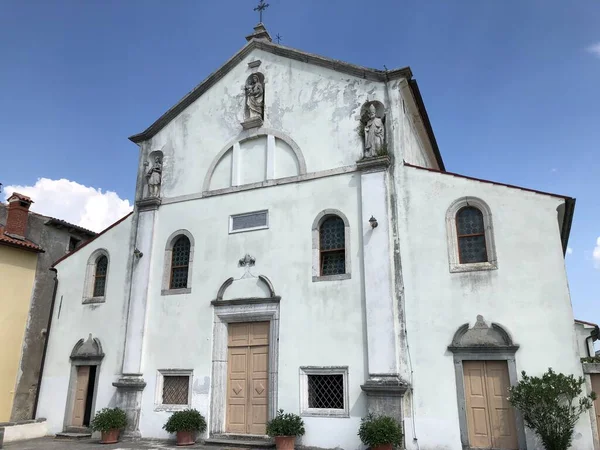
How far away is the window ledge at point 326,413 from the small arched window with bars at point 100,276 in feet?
26.8

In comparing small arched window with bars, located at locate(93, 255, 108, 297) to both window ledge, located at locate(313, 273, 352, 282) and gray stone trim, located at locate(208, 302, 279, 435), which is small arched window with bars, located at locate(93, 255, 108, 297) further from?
window ledge, located at locate(313, 273, 352, 282)

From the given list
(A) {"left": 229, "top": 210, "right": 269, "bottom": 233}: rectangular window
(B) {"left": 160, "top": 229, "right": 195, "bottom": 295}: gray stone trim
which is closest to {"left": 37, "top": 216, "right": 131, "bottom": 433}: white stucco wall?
(B) {"left": 160, "top": 229, "right": 195, "bottom": 295}: gray stone trim

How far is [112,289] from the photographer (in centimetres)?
1647

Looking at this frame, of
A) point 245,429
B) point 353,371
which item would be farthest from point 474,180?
point 245,429

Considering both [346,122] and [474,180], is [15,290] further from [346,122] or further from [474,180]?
[474,180]

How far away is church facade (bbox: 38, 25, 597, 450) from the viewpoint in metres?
11.5

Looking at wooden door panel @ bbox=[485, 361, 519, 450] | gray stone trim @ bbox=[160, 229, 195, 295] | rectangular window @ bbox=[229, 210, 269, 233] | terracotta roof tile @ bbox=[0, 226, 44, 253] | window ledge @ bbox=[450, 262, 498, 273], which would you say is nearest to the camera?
wooden door panel @ bbox=[485, 361, 519, 450]

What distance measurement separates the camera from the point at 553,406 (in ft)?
33.4

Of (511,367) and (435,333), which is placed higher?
(435,333)

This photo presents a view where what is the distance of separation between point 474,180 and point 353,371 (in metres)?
5.51

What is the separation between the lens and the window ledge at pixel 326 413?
12257mm

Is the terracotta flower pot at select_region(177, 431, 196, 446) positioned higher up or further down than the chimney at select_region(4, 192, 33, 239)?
further down

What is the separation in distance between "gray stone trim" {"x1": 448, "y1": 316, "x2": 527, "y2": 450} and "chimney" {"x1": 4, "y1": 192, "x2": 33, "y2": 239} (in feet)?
49.2

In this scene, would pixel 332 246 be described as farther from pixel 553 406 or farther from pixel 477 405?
pixel 553 406
